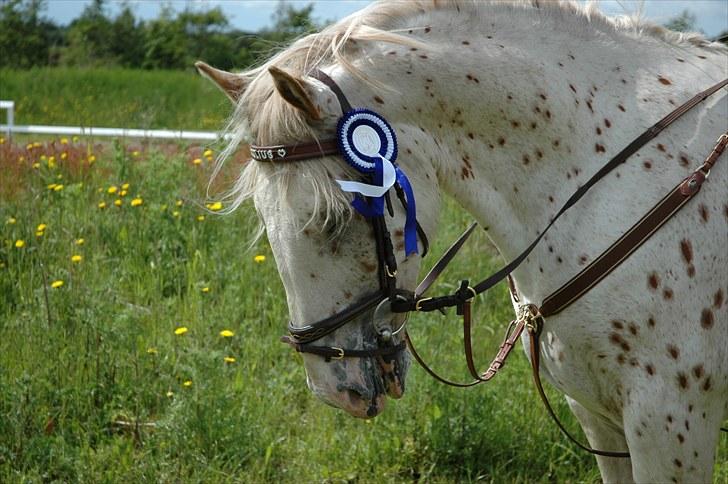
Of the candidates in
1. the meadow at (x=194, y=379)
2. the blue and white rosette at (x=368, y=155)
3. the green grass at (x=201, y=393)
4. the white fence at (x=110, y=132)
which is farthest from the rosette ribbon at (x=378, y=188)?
the white fence at (x=110, y=132)

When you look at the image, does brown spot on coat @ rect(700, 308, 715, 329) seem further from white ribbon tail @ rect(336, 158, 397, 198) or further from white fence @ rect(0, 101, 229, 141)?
white fence @ rect(0, 101, 229, 141)

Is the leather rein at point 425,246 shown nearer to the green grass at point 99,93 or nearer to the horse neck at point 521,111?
the horse neck at point 521,111

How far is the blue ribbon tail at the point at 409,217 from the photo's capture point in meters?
2.37

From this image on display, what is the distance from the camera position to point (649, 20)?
108 inches

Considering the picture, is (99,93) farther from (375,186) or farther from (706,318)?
(706,318)

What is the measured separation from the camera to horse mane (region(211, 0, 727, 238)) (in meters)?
2.31

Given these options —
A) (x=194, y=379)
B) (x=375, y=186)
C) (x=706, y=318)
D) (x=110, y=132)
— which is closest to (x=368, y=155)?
(x=375, y=186)

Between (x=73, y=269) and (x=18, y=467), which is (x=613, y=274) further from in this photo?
(x=73, y=269)

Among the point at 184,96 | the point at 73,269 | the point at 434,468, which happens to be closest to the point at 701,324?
the point at 434,468

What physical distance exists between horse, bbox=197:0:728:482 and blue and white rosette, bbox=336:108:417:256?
0.04 metres

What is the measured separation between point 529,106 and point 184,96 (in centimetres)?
1394

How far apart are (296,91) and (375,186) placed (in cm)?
34

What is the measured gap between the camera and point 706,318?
2.37 meters

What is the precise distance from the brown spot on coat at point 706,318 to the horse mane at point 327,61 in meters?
0.90
